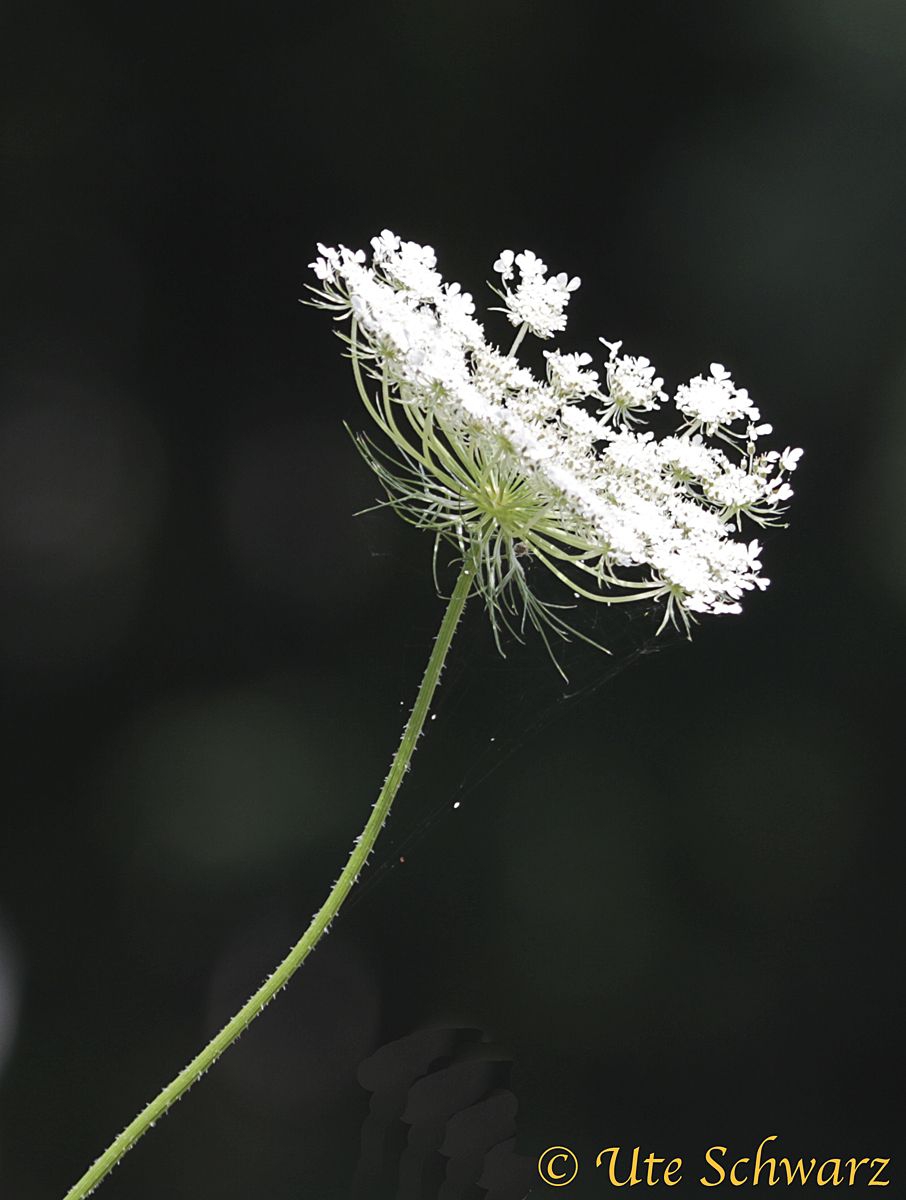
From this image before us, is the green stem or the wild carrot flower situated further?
the wild carrot flower

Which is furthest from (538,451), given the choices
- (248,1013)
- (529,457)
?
(248,1013)

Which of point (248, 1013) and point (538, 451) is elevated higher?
point (538, 451)

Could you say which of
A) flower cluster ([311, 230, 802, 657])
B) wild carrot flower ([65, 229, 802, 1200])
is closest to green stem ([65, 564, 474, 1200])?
wild carrot flower ([65, 229, 802, 1200])

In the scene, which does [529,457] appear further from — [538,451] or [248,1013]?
[248,1013]

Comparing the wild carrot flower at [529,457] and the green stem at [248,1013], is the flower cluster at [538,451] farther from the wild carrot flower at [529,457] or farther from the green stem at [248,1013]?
the green stem at [248,1013]

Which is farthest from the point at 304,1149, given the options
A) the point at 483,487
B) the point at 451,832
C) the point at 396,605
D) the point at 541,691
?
the point at 483,487

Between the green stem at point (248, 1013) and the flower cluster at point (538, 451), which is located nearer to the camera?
the green stem at point (248, 1013)

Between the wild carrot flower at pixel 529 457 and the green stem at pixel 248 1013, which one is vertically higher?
the wild carrot flower at pixel 529 457

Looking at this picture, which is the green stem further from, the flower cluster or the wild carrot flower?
the flower cluster

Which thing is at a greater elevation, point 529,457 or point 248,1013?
point 529,457

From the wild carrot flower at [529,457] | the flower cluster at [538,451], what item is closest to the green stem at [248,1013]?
the wild carrot flower at [529,457]
